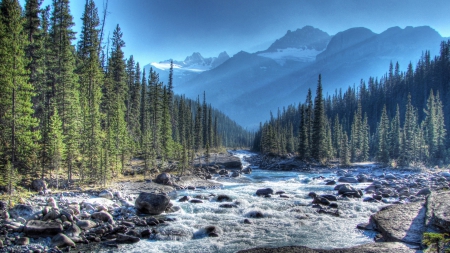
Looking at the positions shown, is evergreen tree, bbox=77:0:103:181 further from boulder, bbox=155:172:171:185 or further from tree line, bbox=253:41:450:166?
tree line, bbox=253:41:450:166

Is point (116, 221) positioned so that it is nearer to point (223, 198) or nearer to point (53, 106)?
point (223, 198)

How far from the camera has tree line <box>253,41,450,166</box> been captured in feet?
179

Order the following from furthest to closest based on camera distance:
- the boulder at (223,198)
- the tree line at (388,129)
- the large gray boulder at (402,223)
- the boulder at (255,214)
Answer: the tree line at (388,129)
the boulder at (223,198)
the boulder at (255,214)
the large gray boulder at (402,223)

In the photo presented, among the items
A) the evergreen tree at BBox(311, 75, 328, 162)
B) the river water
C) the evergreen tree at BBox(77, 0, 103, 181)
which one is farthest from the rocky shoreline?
the evergreen tree at BBox(311, 75, 328, 162)

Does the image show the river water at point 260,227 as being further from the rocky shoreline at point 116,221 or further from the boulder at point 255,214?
the rocky shoreline at point 116,221

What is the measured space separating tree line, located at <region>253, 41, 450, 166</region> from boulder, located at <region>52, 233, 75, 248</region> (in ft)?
173

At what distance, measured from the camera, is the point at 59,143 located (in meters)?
21.2

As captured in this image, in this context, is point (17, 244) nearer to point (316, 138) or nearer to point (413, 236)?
point (413, 236)

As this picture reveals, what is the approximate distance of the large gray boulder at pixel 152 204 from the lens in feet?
58.5

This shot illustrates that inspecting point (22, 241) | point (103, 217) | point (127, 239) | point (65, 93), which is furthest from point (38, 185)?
point (127, 239)

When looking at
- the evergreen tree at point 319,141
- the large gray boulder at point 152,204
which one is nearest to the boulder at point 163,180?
the large gray boulder at point 152,204

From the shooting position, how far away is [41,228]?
41.4 ft

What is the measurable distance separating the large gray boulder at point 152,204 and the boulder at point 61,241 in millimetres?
6002

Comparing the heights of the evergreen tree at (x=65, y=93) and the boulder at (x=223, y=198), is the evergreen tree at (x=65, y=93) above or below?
above
